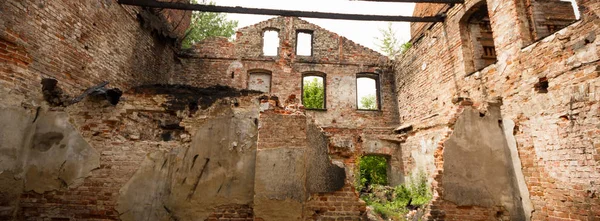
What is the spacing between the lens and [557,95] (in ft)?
15.4

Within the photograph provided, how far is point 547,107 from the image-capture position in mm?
4828

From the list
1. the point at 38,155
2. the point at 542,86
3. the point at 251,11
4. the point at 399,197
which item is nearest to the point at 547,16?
the point at 542,86

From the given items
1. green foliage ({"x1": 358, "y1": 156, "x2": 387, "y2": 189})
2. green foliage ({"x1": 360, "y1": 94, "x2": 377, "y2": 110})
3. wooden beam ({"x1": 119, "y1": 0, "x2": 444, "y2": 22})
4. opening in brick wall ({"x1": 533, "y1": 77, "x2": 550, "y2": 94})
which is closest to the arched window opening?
wooden beam ({"x1": 119, "y1": 0, "x2": 444, "y2": 22})

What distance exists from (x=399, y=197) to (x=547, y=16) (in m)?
5.84

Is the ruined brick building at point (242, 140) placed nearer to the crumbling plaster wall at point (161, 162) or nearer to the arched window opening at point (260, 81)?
the crumbling plaster wall at point (161, 162)

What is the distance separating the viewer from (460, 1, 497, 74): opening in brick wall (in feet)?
23.9

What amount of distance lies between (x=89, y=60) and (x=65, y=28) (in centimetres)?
76

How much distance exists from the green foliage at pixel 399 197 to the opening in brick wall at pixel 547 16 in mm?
4220

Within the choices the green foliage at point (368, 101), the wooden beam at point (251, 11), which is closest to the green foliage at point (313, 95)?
the green foliage at point (368, 101)

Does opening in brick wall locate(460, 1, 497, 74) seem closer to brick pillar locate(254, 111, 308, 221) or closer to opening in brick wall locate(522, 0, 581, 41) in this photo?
opening in brick wall locate(522, 0, 581, 41)

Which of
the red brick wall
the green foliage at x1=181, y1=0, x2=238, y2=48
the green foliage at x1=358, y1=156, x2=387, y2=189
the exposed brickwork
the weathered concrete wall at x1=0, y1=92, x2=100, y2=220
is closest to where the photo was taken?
the weathered concrete wall at x1=0, y1=92, x2=100, y2=220

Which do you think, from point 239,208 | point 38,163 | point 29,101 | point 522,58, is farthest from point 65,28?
point 522,58

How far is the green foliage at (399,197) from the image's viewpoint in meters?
6.87

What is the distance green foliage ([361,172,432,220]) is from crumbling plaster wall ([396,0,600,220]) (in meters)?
1.55
